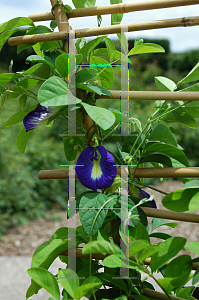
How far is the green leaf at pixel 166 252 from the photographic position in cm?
49

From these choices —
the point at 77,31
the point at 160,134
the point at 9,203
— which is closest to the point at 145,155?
the point at 160,134

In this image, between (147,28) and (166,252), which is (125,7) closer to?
(147,28)

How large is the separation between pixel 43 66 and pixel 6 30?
143 mm

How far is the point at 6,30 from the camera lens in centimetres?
65

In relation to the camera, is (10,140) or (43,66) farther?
(10,140)

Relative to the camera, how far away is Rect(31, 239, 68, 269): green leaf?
53 cm

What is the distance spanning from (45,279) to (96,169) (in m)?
0.21

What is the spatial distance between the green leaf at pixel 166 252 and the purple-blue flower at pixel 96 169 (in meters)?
0.15

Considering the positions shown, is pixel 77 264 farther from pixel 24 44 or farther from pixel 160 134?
pixel 24 44

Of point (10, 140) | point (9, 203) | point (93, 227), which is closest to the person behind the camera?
point (93, 227)

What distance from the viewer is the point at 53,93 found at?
1.59 feet

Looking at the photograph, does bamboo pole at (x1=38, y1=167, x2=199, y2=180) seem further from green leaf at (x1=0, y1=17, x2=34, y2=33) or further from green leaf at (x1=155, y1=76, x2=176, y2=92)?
green leaf at (x1=0, y1=17, x2=34, y2=33)

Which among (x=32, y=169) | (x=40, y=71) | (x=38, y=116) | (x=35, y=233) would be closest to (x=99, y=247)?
(x=38, y=116)

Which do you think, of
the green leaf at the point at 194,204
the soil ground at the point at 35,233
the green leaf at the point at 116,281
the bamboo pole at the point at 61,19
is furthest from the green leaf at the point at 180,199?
the soil ground at the point at 35,233
